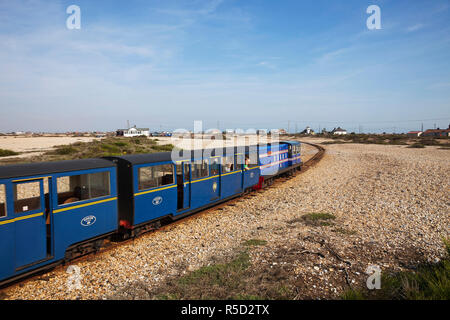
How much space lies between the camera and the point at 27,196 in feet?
21.3

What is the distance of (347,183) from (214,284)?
16.2 metres

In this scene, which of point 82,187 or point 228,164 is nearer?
point 82,187

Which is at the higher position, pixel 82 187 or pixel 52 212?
pixel 82 187

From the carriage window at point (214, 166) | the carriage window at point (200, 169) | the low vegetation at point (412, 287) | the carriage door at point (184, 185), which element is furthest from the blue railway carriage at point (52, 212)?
the low vegetation at point (412, 287)

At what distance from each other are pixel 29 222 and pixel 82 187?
1604mm

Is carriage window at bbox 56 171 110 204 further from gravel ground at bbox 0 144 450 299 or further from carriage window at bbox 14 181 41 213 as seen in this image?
gravel ground at bbox 0 144 450 299

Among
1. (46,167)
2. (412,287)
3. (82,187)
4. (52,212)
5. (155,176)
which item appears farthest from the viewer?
(155,176)

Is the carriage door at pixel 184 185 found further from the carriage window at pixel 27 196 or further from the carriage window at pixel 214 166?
the carriage window at pixel 27 196

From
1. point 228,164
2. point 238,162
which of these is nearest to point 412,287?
point 228,164

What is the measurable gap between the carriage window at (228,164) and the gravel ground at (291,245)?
1946 mm

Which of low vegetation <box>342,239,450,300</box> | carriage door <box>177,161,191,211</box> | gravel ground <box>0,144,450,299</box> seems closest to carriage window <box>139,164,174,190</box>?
carriage door <box>177,161,191,211</box>

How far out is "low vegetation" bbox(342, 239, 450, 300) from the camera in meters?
5.57

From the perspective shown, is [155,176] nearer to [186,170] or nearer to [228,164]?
[186,170]
